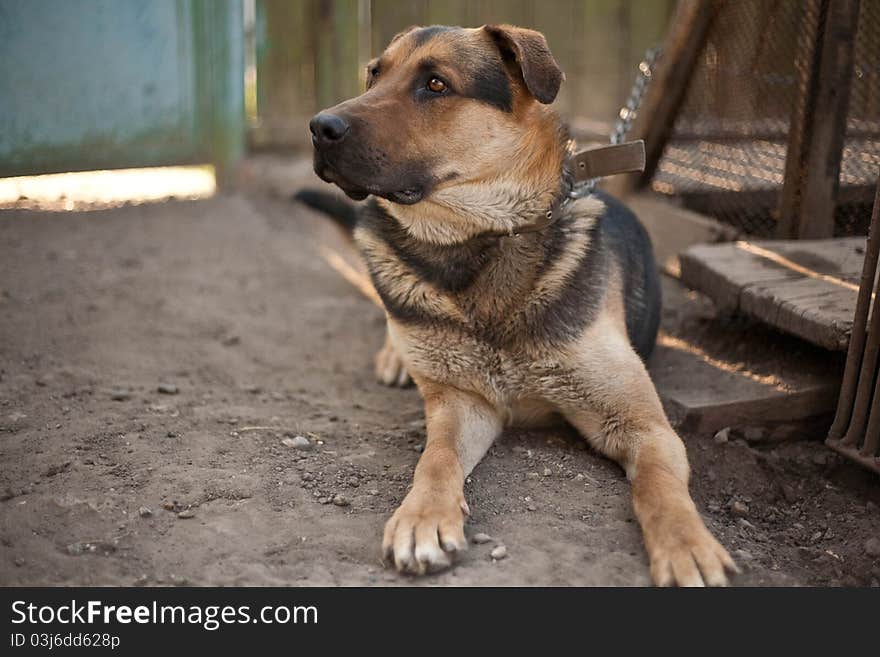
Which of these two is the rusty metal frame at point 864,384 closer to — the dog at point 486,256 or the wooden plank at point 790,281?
the wooden plank at point 790,281

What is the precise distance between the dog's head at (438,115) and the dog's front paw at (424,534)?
955 millimetres

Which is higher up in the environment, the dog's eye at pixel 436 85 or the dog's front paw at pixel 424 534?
the dog's eye at pixel 436 85

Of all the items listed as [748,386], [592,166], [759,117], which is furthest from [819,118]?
[592,166]

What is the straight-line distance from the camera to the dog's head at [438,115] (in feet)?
8.75

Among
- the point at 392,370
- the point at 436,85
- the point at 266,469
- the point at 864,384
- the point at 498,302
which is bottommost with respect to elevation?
the point at 392,370

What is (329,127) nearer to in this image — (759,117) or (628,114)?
(628,114)

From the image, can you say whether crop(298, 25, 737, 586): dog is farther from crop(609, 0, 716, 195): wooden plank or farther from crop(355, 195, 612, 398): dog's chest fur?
crop(609, 0, 716, 195): wooden plank

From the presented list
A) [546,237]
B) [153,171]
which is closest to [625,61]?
[153,171]

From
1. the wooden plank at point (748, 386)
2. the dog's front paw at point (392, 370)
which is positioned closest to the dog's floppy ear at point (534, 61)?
the wooden plank at point (748, 386)

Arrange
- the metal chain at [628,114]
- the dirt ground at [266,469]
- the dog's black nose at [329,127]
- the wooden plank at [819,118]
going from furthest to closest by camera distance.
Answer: the wooden plank at [819,118], the metal chain at [628,114], the dog's black nose at [329,127], the dirt ground at [266,469]

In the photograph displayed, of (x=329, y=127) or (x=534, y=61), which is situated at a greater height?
(x=534, y=61)

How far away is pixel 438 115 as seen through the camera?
2850 millimetres

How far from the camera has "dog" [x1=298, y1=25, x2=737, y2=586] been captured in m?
2.75

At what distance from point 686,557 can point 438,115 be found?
154 centimetres
